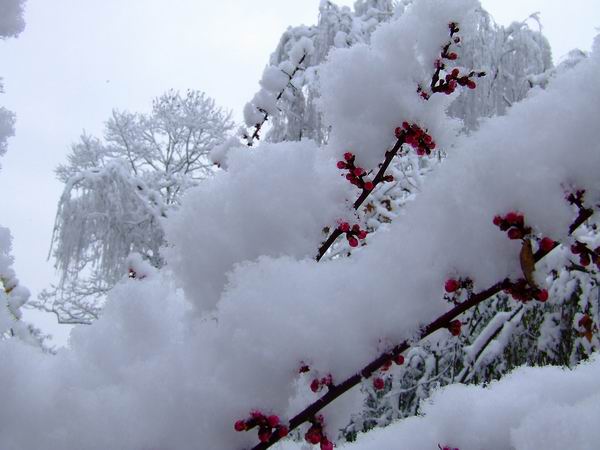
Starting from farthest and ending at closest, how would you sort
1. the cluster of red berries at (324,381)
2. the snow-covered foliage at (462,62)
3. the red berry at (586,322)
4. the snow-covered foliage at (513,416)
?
the snow-covered foliage at (462,62), the red berry at (586,322), the cluster of red berries at (324,381), the snow-covered foliage at (513,416)

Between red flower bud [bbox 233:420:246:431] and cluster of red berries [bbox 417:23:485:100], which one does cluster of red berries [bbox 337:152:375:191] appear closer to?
cluster of red berries [bbox 417:23:485:100]

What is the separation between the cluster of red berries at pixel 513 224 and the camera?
69cm

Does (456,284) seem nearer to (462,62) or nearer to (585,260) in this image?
(585,260)

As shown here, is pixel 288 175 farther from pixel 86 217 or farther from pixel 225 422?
pixel 86 217

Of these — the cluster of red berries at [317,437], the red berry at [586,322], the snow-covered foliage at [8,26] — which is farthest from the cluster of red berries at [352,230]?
the red berry at [586,322]

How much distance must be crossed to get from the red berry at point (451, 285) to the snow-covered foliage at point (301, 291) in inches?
0.9

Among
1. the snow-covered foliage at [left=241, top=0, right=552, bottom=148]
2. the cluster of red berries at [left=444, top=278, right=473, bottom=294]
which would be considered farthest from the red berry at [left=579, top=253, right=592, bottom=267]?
the snow-covered foliage at [left=241, top=0, right=552, bottom=148]

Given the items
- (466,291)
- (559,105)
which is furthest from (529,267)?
(559,105)

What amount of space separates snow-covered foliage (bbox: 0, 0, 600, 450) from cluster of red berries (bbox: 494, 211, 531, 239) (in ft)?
0.06

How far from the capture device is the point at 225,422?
788 millimetres

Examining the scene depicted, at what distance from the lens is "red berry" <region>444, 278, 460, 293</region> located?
0.73 meters

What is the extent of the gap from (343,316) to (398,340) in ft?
0.29

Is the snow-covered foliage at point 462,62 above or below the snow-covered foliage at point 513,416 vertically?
above

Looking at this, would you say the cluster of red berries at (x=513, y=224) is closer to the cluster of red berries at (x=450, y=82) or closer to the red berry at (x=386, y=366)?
the red berry at (x=386, y=366)
